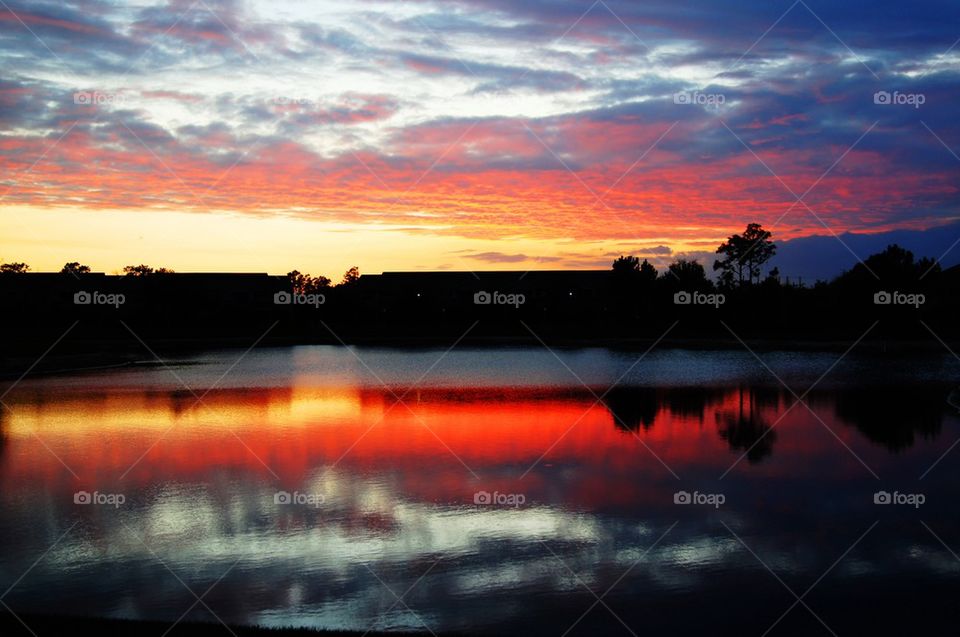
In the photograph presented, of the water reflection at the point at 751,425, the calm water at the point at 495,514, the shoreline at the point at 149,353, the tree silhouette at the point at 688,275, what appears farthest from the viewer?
the tree silhouette at the point at 688,275

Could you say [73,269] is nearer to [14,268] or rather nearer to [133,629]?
[14,268]

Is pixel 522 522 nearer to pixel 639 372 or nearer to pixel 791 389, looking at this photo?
pixel 791 389

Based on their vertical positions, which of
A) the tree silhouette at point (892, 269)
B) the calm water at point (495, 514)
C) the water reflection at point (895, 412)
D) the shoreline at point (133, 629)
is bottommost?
the water reflection at point (895, 412)

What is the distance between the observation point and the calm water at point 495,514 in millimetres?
7539

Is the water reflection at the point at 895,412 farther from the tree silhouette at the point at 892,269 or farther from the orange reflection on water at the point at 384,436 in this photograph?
the tree silhouette at the point at 892,269

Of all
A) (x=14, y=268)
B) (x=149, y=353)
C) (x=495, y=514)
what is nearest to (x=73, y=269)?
(x=14, y=268)

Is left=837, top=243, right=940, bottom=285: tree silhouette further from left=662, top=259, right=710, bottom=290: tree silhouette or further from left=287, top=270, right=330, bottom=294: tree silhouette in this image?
left=287, top=270, right=330, bottom=294: tree silhouette

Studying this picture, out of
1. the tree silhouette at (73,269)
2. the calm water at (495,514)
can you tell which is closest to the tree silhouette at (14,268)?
the tree silhouette at (73,269)

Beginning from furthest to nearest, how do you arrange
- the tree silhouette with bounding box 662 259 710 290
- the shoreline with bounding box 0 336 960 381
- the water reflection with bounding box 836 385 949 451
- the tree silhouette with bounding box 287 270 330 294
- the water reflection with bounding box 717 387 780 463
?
1. the tree silhouette with bounding box 287 270 330 294
2. the tree silhouette with bounding box 662 259 710 290
3. the shoreline with bounding box 0 336 960 381
4. the water reflection with bounding box 836 385 949 451
5. the water reflection with bounding box 717 387 780 463

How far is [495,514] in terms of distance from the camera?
10.8m

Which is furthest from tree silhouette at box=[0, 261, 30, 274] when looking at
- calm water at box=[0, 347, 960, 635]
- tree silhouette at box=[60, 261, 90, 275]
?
calm water at box=[0, 347, 960, 635]

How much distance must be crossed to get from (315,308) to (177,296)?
51.7ft

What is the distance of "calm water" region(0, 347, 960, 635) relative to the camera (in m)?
7.54

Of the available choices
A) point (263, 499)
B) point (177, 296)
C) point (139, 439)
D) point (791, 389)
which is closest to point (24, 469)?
point (139, 439)
